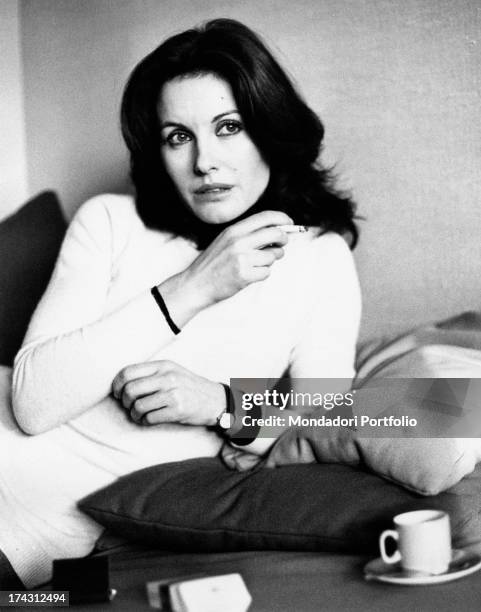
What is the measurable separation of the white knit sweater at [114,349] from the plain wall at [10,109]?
0.59 m

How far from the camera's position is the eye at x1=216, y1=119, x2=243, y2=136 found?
116cm

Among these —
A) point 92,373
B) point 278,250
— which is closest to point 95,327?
point 92,373

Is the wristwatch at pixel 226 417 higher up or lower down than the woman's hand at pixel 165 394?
lower down

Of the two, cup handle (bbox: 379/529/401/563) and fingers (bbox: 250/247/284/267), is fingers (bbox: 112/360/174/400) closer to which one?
fingers (bbox: 250/247/284/267)

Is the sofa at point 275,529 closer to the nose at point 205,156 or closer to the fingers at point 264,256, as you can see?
the fingers at point 264,256

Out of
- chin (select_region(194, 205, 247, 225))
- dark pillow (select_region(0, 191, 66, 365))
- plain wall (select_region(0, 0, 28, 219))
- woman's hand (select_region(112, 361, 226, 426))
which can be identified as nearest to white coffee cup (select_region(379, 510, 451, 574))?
woman's hand (select_region(112, 361, 226, 426))

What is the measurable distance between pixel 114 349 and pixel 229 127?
0.39 meters

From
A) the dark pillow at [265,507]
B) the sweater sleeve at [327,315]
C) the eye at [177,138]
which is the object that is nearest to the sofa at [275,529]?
the dark pillow at [265,507]

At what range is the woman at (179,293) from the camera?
1029 millimetres

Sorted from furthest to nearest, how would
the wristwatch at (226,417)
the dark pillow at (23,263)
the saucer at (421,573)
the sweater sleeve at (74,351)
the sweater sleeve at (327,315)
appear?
1. the dark pillow at (23,263)
2. the sweater sleeve at (327,315)
3. the wristwatch at (226,417)
4. the sweater sleeve at (74,351)
5. the saucer at (421,573)

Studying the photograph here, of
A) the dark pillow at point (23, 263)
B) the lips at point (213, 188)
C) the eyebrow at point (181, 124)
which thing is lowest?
the dark pillow at point (23, 263)

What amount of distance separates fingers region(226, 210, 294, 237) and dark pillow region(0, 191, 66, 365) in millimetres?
449

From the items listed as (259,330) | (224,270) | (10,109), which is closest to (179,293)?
(224,270)

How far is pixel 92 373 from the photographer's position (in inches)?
39.5
